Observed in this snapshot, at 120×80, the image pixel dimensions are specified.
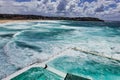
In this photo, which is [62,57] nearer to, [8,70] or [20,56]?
[20,56]

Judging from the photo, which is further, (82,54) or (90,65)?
(82,54)

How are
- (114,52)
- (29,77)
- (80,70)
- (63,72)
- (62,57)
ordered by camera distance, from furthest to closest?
(114,52), (62,57), (80,70), (63,72), (29,77)

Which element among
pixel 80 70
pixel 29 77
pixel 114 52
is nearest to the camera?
pixel 29 77

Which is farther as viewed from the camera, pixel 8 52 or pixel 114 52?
pixel 114 52

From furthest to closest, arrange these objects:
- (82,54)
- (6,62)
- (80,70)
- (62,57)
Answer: (82,54), (62,57), (6,62), (80,70)

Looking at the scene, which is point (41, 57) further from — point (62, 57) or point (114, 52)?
point (114, 52)

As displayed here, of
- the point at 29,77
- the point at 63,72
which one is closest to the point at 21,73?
the point at 29,77

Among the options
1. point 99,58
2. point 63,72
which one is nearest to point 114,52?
point 99,58

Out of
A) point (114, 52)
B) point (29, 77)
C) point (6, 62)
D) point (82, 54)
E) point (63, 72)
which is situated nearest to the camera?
point (29, 77)
